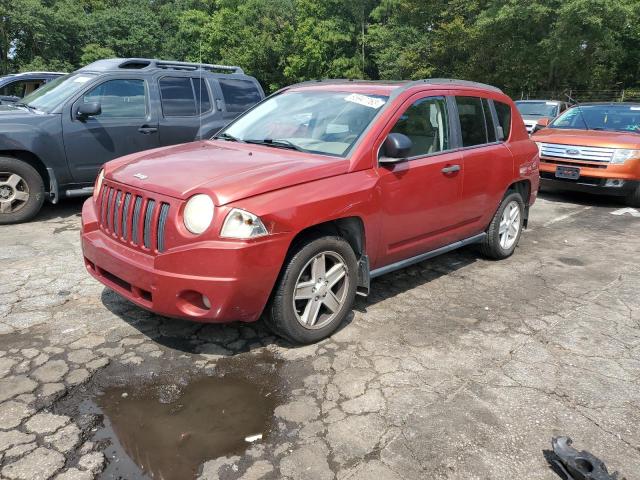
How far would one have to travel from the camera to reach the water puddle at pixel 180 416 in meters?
2.49

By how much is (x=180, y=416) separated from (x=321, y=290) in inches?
47.6

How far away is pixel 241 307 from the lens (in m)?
3.12

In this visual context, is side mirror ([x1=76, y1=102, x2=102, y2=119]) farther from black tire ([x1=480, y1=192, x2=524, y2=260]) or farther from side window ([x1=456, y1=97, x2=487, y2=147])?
black tire ([x1=480, y1=192, x2=524, y2=260])

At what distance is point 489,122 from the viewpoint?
16.8 ft

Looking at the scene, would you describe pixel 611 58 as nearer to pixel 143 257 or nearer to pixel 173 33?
pixel 143 257

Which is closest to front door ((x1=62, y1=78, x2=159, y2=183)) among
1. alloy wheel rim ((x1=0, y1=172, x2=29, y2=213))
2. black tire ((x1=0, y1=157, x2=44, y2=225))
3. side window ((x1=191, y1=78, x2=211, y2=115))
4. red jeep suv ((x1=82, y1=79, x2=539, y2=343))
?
black tire ((x1=0, y1=157, x2=44, y2=225))

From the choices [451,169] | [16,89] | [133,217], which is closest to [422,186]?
[451,169]

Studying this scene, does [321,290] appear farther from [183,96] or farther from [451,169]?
[183,96]

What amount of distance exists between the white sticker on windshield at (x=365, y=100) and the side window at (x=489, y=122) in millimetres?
1518

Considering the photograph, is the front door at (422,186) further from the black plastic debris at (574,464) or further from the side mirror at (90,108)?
the side mirror at (90,108)

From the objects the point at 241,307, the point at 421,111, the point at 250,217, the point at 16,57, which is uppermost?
the point at 16,57

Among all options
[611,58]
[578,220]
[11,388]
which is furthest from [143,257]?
[611,58]

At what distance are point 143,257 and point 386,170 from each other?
1786 millimetres

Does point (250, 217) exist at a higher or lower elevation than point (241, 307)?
higher
